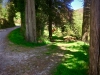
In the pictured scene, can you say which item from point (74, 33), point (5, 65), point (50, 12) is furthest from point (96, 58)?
point (74, 33)

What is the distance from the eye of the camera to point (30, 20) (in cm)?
1310

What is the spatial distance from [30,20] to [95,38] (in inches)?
326

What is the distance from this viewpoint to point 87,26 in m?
12.3

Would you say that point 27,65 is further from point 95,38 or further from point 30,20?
point 30,20

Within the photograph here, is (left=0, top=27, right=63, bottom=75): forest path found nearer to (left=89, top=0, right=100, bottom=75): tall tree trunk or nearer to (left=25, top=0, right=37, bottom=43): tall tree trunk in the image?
(left=89, top=0, right=100, bottom=75): tall tree trunk

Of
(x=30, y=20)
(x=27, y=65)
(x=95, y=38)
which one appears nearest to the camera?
(x=95, y=38)

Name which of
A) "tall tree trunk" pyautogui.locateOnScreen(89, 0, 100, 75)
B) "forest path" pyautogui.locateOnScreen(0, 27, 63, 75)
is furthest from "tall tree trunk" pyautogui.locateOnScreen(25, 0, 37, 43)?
"tall tree trunk" pyautogui.locateOnScreen(89, 0, 100, 75)

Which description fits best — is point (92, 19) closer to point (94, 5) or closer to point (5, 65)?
point (94, 5)

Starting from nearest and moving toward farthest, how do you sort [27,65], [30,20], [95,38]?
[95,38], [27,65], [30,20]

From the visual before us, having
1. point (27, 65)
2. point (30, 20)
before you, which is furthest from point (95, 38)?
point (30, 20)

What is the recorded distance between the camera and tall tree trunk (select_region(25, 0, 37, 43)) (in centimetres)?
1286

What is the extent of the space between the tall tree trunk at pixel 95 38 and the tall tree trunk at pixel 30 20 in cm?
805

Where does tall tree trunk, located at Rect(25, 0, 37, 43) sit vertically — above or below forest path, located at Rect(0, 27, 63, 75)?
above

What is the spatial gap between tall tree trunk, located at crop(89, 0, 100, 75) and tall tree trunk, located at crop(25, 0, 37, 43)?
805cm
